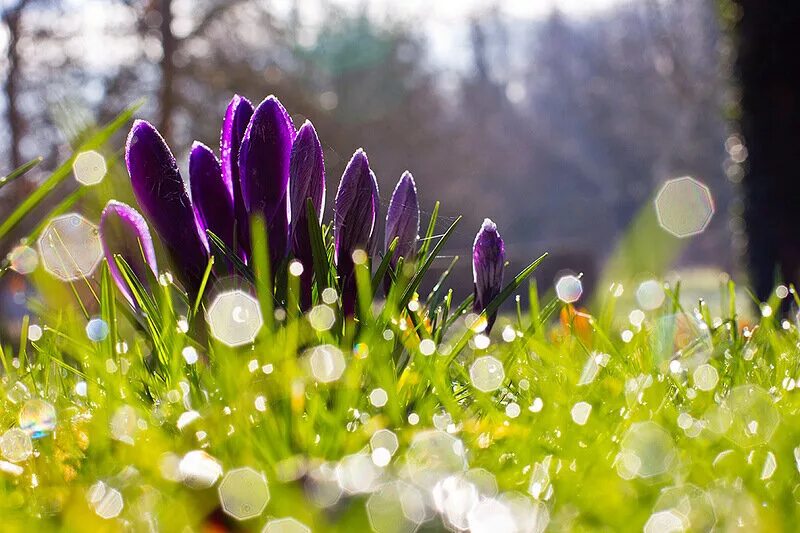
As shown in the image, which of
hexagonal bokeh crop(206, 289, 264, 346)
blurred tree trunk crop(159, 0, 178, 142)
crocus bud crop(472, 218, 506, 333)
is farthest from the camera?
Result: blurred tree trunk crop(159, 0, 178, 142)

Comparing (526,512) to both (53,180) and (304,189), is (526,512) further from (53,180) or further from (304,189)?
(53,180)

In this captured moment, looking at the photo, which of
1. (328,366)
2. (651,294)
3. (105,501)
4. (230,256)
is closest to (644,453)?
(328,366)

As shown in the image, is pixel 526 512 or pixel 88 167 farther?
pixel 88 167

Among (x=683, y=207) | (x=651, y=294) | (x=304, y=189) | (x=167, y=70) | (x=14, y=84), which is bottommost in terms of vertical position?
(x=683, y=207)

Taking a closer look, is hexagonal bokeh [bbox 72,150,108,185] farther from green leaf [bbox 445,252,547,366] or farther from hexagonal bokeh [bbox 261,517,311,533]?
hexagonal bokeh [bbox 261,517,311,533]

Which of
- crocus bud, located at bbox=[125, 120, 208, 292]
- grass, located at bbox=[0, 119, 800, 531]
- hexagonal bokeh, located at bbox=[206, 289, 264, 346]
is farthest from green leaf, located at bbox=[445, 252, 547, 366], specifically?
crocus bud, located at bbox=[125, 120, 208, 292]

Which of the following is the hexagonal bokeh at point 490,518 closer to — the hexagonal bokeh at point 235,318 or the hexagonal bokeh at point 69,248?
the hexagonal bokeh at point 235,318

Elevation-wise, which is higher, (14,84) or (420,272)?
(420,272)
